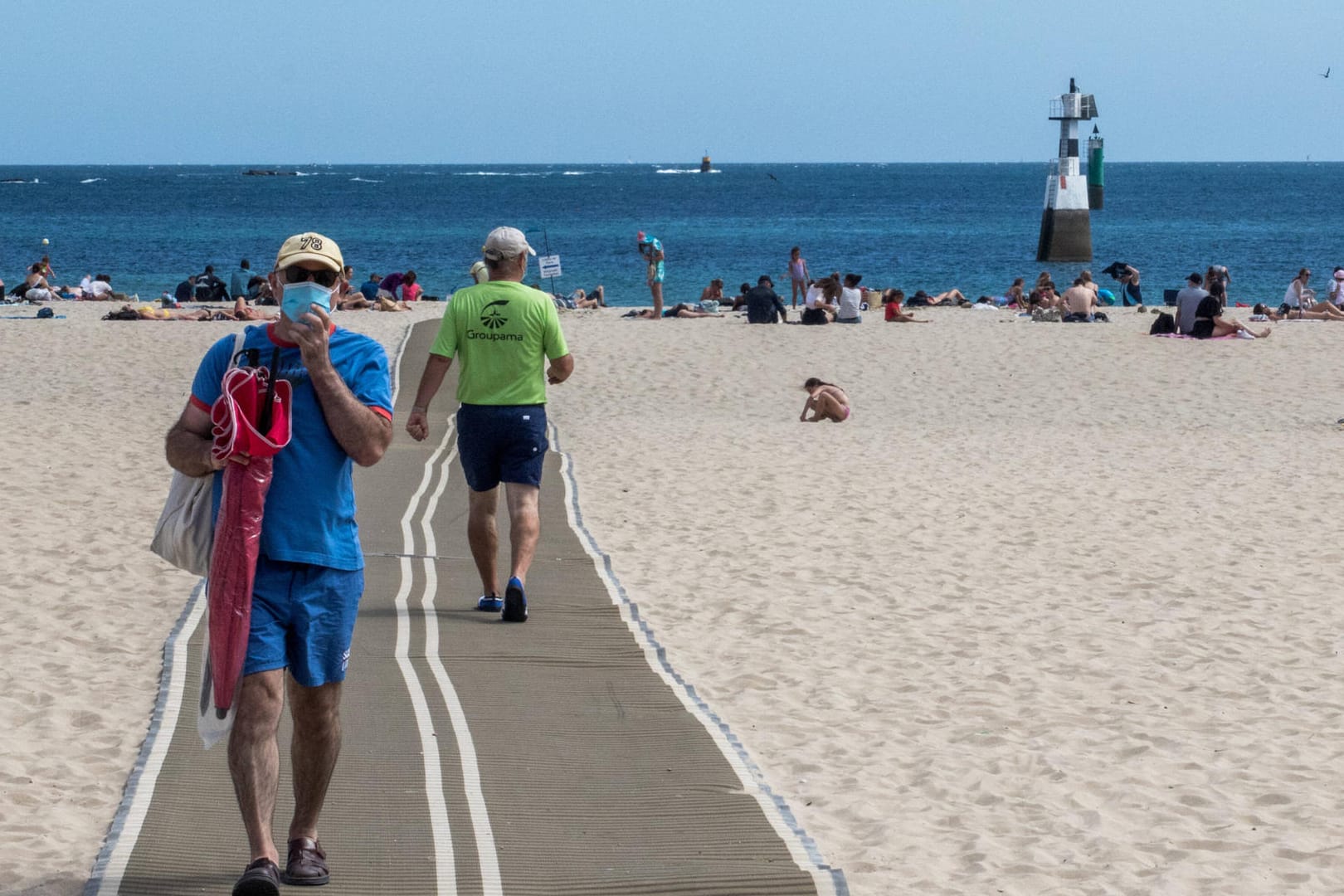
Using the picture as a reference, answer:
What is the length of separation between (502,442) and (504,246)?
816mm

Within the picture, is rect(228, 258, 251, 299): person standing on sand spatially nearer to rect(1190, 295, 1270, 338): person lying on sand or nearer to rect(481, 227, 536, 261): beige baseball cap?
rect(1190, 295, 1270, 338): person lying on sand

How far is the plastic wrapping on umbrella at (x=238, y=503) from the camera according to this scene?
11.0ft

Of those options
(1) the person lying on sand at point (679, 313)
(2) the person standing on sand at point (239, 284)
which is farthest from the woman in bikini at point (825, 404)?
(2) the person standing on sand at point (239, 284)

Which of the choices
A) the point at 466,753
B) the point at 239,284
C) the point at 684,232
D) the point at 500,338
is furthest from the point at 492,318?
the point at 684,232

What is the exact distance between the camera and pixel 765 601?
7855 millimetres

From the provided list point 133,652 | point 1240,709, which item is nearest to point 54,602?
point 133,652

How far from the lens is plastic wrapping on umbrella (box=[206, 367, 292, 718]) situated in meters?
3.37

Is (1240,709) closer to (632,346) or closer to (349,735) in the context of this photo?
(349,735)

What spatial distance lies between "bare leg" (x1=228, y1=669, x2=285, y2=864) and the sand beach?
2.54ft

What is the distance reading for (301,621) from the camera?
348 cm

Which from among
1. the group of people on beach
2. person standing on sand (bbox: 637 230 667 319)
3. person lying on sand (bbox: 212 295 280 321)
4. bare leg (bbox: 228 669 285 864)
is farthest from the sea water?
bare leg (bbox: 228 669 285 864)

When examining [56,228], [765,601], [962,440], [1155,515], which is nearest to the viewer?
[765,601]

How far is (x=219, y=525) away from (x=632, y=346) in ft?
58.3

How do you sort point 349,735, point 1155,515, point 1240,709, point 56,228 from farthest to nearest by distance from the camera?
point 56,228 < point 1155,515 < point 1240,709 < point 349,735
